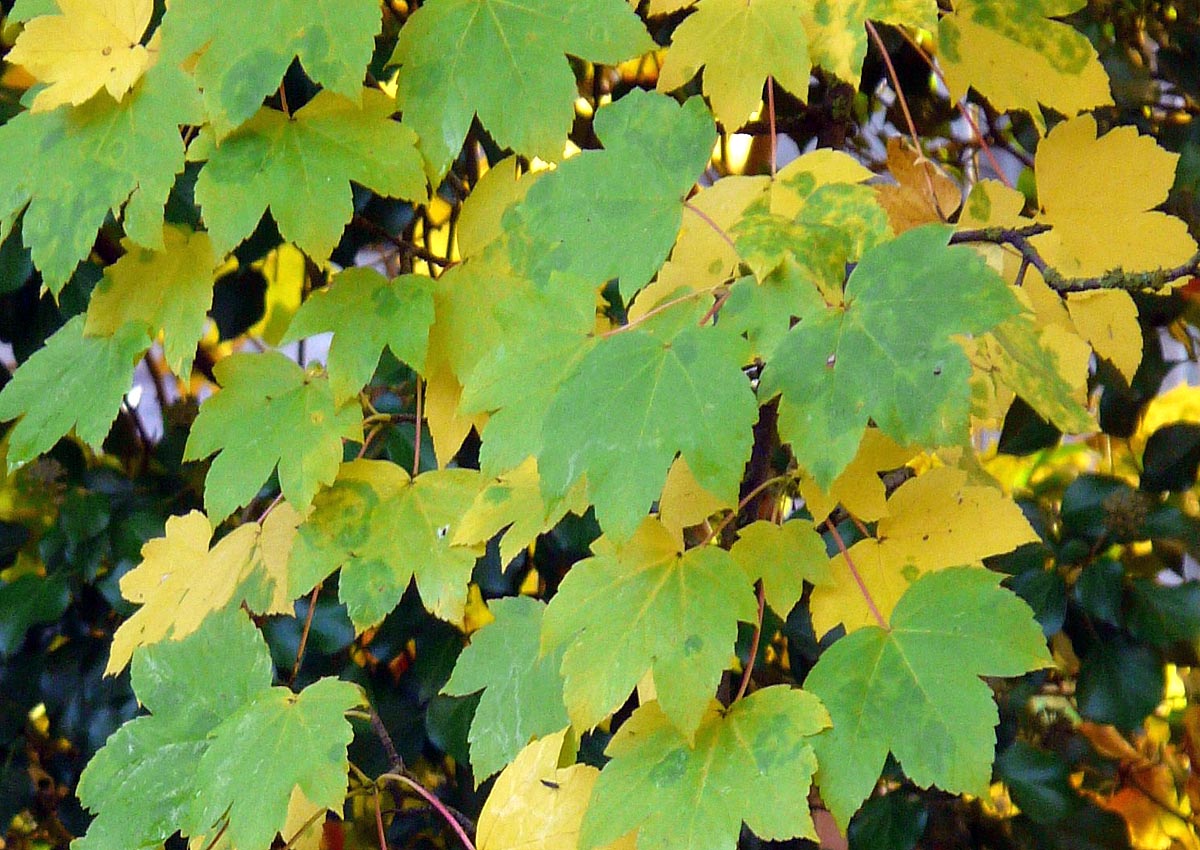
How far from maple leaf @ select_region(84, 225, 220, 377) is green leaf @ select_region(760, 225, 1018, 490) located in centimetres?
43

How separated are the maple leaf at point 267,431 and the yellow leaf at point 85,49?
0.20 meters

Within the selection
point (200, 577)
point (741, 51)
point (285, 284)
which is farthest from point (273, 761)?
point (285, 284)

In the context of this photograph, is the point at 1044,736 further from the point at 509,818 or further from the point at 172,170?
the point at 172,170

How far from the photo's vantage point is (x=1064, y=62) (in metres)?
0.73

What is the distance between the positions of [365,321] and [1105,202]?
1.64ft

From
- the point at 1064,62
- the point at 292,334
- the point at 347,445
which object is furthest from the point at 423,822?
the point at 1064,62

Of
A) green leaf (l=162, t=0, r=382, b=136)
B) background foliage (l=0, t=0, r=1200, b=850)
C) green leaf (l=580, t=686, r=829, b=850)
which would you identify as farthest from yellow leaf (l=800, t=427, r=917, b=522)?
green leaf (l=162, t=0, r=382, b=136)

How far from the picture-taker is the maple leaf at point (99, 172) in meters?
0.70

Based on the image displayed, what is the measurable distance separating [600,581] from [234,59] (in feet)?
1.27

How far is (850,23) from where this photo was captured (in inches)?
26.1

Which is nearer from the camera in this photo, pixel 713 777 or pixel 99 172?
pixel 713 777

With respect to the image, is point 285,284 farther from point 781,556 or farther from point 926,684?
point 926,684

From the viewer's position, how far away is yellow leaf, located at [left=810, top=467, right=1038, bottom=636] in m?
0.66

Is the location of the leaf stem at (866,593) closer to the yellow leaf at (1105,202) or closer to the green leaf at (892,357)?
the green leaf at (892,357)
